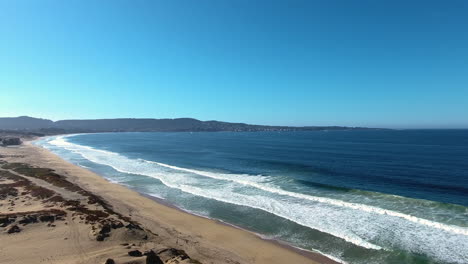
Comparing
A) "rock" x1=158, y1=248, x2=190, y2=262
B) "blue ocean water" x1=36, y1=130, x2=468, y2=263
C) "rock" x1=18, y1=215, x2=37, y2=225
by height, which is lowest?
"blue ocean water" x1=36, y1=130, x2=468, y2=263

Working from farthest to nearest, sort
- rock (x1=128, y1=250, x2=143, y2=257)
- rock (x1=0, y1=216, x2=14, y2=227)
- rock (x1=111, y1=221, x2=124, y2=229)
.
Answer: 1. rock (x1=111, y1=221, x2=124, y2=229)
2. rock (x1=0, y1=216, x2=14, y2=227)
3. rock (x1=128, y1=250, x2=143, y2=257)

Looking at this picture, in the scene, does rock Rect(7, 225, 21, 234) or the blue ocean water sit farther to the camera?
the blue ocean water

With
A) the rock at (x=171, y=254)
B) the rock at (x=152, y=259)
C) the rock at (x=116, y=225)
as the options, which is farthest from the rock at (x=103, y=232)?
the rock at (x=152, y=259)

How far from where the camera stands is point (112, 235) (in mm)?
16156

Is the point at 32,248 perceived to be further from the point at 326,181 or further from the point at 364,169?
the point at 364,169

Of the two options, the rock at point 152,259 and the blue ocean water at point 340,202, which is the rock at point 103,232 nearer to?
the rock at point 152,259

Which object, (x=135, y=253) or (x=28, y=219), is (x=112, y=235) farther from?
(x=28, y=219)

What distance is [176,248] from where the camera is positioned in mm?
15953

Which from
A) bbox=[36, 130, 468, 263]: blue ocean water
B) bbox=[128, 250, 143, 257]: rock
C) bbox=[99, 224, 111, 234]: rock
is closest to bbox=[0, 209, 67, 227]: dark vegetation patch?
bbox=[99, 224, 111, 234]: rock

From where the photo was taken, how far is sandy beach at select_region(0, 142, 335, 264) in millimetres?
14094

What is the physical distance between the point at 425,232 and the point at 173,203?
66.4ft

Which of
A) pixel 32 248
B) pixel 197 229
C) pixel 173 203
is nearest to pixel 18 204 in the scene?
pixel 32 248

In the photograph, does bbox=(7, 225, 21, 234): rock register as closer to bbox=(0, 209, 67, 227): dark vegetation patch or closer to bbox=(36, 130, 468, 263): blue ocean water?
bbox=(0, 209, 67, 227): dark vegetation patch

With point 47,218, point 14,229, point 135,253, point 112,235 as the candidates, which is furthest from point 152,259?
point 47,218
